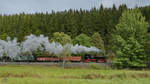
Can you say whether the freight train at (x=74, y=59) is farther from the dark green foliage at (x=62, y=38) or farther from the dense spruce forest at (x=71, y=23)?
the dense spruce forest at (x=71, y=23)

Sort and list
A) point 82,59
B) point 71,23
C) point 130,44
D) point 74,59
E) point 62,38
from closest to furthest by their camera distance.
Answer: point 130,44, point 74,59, point 82,59, point 62,38, point 71,23

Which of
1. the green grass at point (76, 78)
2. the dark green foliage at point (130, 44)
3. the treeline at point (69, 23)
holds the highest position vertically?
the treeline at point (69, 23)

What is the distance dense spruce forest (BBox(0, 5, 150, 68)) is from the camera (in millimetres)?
79062

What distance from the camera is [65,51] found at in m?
39.1

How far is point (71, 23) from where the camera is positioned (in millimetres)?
84312

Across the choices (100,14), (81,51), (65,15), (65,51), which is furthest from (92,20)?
(65,51)

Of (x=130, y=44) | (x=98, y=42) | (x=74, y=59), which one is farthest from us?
(x=98, y=42)

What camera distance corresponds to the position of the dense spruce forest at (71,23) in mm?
79062

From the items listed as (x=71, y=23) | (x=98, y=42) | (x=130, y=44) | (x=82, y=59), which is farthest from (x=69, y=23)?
(x=130, y=44)

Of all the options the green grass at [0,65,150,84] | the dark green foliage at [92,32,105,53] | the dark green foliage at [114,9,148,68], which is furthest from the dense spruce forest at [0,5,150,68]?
the green grass at [0,65,150,84]

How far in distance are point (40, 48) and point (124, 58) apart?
94.6ft

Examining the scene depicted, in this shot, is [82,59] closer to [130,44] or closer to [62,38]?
[62,38]

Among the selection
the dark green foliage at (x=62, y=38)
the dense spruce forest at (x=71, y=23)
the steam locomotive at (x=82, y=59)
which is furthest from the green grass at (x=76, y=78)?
the dense spruce forest at (x=71, y=23)

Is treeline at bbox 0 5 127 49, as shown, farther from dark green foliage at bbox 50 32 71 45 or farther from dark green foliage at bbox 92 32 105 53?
dark green foliage at bbox 50 32 71 45
